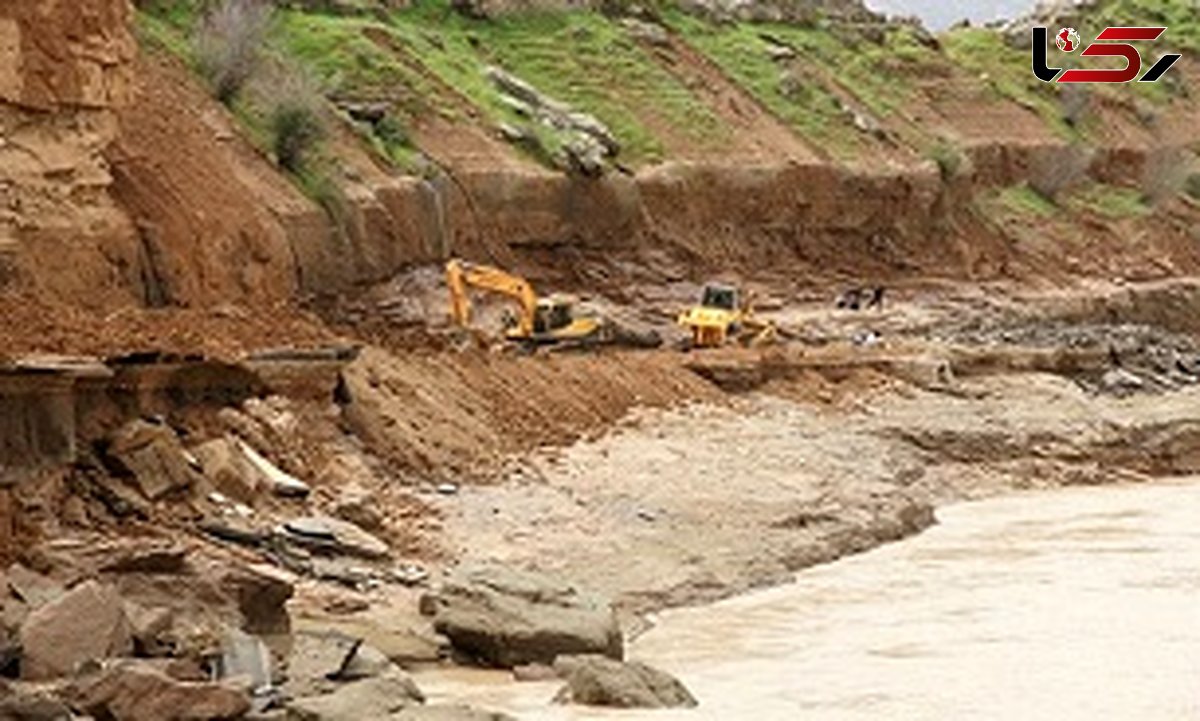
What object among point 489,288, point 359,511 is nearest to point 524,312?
point 489,288

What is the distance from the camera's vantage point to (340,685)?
51.9 ft

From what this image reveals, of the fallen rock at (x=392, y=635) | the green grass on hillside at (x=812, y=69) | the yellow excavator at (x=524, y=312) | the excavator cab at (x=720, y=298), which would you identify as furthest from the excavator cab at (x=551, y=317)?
the green grass on hillside at (x=812, y=69)

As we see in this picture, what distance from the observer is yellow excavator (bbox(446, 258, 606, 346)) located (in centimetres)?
3803

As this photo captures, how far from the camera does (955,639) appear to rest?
21.1m

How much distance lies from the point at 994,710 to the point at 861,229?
140 feet

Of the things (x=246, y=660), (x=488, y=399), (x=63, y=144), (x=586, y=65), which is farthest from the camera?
(x=586, y=65)

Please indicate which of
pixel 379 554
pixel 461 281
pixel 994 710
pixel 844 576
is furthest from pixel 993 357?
pixel 994 710

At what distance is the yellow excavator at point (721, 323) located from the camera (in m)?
42.9

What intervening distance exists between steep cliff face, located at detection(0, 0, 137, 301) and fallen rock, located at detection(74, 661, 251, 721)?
46.8 feet

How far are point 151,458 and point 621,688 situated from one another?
597 centimetres

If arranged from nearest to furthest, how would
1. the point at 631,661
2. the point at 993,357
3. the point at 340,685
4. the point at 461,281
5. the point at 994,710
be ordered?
1. the point at 340,685
2. the point at 994,710
3. the point at 631,661
4. the point at 461,281
5. the point at 993,357

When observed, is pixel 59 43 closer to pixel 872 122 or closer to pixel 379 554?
pixel 379 554

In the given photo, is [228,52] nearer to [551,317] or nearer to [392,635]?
[551,317]

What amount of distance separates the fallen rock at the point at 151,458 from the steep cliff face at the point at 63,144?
22.7 ft
